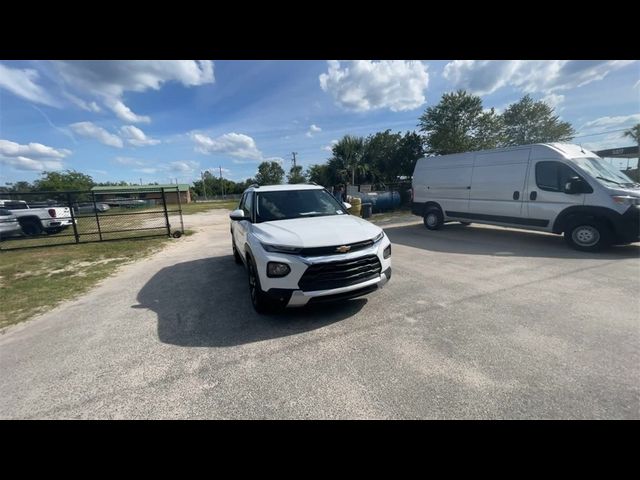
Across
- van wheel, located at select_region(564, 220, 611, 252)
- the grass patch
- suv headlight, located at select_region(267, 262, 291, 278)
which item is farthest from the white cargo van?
the grass patch

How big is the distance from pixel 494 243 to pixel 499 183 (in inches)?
75.5

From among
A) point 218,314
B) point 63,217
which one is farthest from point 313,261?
point 63,217

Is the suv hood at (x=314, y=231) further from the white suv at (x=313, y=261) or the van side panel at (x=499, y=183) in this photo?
the van side panel at (x=499, y=183)

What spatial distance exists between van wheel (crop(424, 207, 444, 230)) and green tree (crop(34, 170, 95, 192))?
67.8 metres

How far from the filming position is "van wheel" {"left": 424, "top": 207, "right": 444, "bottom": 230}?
977 cm

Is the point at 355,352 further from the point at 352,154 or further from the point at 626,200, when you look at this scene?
the point at 352,154

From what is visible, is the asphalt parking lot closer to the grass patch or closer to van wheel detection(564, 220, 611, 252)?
the grass patch

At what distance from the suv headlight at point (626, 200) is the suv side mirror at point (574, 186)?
581mm

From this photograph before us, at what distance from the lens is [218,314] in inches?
150

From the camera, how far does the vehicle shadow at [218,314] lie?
323cm
